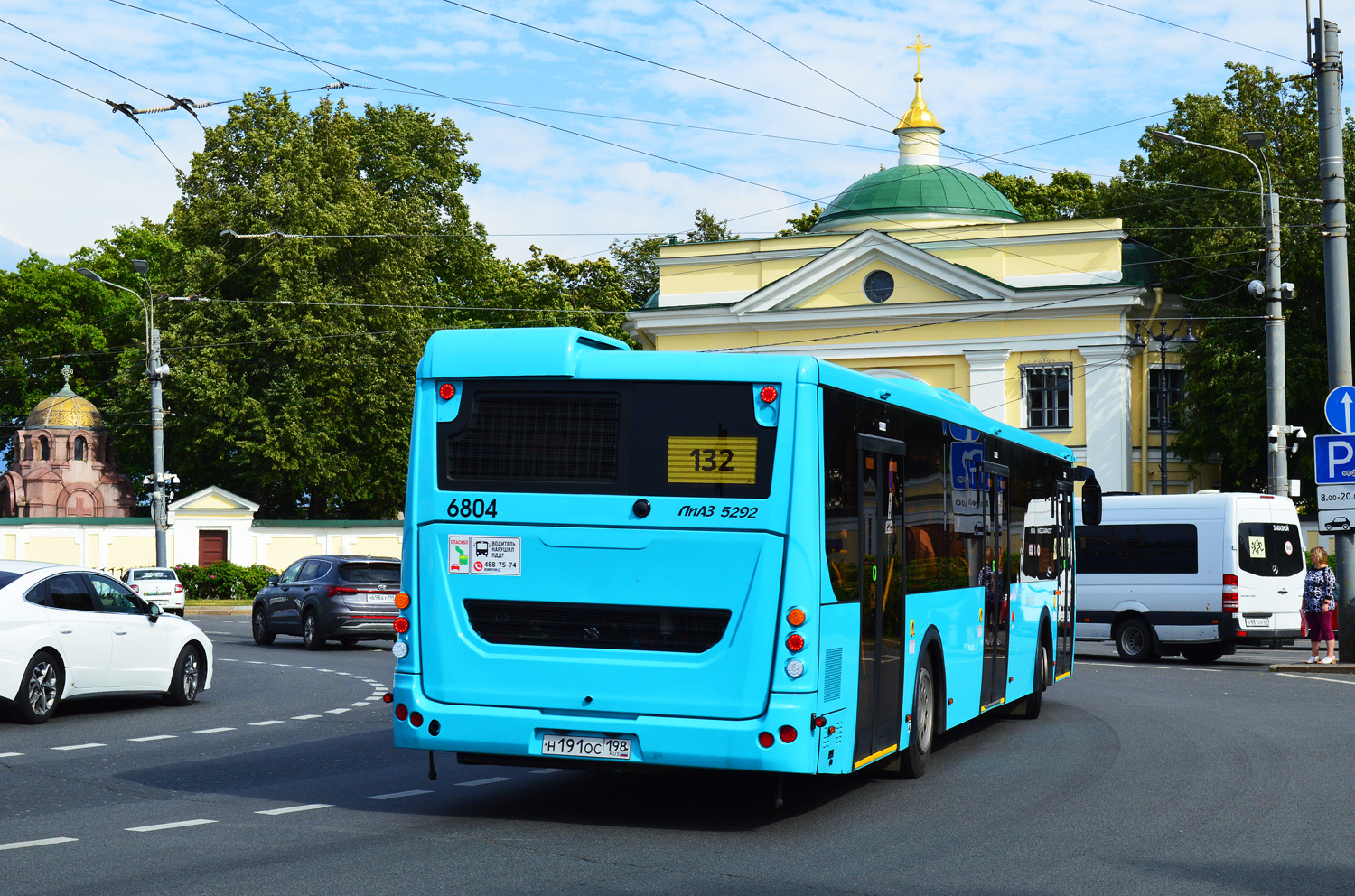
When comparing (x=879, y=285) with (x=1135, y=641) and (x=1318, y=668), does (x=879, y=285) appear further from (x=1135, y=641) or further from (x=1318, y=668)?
(x=1318, y=668)

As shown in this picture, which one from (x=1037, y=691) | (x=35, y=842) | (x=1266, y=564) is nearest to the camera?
(x=35, y=842)

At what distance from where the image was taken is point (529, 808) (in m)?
9.86

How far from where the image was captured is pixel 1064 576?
17.6 meters

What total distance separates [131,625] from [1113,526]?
57.0 ft

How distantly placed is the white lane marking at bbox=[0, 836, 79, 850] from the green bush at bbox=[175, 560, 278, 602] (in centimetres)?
4440

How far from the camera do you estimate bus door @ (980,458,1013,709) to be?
13531 millimetres

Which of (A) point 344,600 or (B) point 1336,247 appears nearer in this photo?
(B) point 1336,247

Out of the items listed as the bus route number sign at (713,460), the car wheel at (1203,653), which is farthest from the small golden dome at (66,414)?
the bus route number sign at (713,460)

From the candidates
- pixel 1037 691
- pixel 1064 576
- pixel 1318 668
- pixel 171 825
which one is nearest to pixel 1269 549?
pixel 1318 668

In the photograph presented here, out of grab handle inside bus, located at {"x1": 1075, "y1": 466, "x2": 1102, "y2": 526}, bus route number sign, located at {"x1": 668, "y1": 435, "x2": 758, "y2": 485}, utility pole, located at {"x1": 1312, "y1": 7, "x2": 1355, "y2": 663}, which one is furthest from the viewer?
utility pole, located at {"x1": 1312, "y1": 7, "x2": 1355, "y2": 663}

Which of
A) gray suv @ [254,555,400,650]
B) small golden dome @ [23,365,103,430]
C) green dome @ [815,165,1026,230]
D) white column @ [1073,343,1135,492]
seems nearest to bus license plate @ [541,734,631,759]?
gray suv @ [254,555,400,650]

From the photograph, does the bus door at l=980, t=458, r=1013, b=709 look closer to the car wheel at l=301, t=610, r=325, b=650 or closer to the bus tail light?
the bus tail light

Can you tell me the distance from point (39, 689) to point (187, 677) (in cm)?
231

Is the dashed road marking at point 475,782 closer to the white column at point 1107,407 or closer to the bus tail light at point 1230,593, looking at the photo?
the bus tail light at point 1230,593
